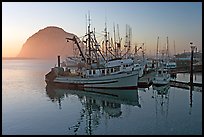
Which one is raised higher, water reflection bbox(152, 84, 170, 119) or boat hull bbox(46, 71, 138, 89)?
boat hull bbox(46, 71, 138, 89)

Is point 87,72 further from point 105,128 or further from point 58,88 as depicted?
point 105,128

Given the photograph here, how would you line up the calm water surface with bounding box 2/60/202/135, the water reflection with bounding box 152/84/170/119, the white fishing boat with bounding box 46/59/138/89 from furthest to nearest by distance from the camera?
the white fishing boat with bounding box 46/59/138/89, the water reflection with bounding box 152/84/170/119, the calm water surface with bounding box 2/60/202/135

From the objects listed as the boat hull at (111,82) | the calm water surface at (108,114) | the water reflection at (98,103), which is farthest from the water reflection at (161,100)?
the boat hull at (111,82)

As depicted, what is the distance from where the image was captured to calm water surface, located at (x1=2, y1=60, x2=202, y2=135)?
1197 cm

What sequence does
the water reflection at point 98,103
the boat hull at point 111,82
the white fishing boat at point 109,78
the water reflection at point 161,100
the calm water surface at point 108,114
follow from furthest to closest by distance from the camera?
the white fishing boat at point 109,78 → the boat hull at point 111,82 → the water reflection at point 161,100 → the water reflection at point 98,103 → the calm water surface at point 108,114

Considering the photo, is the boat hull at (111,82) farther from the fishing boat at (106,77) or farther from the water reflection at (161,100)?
the water reflection at (161,100)

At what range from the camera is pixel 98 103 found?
64.8ft

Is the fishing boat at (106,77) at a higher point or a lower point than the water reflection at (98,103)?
higher

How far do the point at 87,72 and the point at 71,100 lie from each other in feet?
20.3

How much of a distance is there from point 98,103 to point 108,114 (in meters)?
4.10

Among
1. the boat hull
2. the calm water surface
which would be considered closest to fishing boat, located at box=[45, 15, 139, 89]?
the boat hull

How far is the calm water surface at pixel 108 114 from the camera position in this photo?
1197 centimetres

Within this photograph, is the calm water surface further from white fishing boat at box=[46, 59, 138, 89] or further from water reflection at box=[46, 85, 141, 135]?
white fishing boat at box=[46, 59, 138, 89]

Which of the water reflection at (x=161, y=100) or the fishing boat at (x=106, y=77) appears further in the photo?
the fishing boat at (x=106, y=77)
